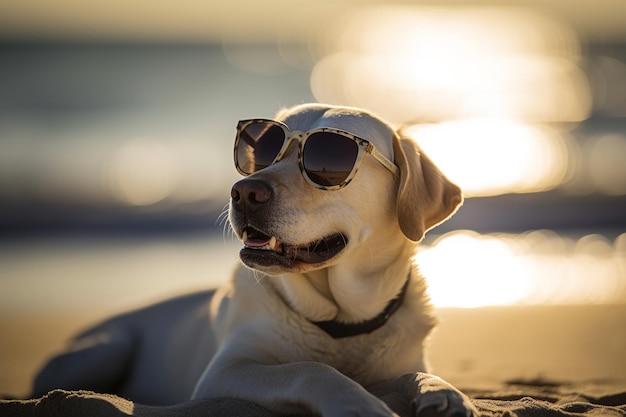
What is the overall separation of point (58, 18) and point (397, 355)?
112 ft

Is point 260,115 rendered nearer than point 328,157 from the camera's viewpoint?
No

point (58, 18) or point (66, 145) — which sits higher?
point (58, 18)

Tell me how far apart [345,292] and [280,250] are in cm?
45

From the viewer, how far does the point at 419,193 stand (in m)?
4.00

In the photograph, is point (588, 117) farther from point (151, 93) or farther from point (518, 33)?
point (518, 33)

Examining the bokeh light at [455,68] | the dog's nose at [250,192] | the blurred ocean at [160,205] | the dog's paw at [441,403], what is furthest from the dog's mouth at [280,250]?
the bokeh light at [455,68]

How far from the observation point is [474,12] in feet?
151

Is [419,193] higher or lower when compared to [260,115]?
lower

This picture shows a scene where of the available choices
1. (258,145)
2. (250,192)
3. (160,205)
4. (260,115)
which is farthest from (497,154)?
(250,192)

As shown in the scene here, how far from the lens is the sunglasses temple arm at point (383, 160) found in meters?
3.94

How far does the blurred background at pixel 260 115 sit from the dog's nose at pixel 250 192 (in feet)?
6.87

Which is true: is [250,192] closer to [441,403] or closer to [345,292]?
[345,292]

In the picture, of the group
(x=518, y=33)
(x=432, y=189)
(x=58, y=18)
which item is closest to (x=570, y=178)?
(x=432, y=189)

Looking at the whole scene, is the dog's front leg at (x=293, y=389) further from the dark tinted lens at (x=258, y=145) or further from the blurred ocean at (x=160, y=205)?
the blurred ocean at (x=160, y=205)
